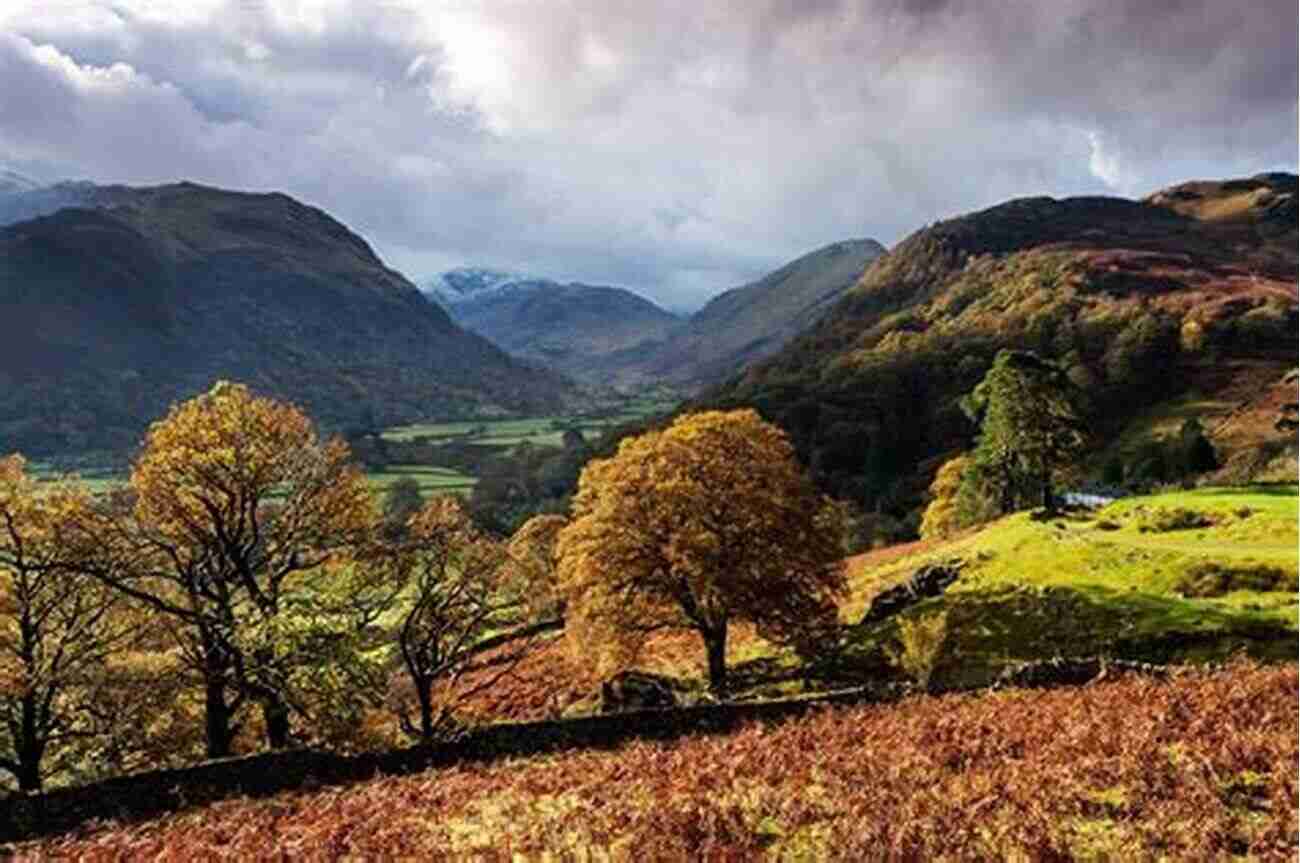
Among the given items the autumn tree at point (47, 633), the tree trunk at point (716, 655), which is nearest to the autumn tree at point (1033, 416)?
the tree trunk at point (716, 655)

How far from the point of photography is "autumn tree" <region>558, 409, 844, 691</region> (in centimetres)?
5334

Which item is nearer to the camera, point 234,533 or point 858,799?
point 858,799

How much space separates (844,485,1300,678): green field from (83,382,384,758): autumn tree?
27965 millimetres

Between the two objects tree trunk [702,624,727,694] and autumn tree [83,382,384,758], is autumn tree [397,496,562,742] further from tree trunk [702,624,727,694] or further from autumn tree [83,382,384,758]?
tree trunk [702,624,727,694]

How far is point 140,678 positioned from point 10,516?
279 inches

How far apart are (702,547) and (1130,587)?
2200cm

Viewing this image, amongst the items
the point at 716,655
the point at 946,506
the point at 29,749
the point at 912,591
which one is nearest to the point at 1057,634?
the point at 912,591

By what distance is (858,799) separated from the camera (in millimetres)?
15875

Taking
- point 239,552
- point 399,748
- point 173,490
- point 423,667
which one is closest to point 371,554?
point 239,552

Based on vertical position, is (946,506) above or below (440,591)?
below

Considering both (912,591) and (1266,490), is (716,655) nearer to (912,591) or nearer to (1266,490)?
(912,591)

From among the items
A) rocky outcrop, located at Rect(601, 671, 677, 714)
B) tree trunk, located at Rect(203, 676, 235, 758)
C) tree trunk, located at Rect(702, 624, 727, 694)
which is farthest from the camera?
tree trunk, located at Rect(702, 624, 727, 694)

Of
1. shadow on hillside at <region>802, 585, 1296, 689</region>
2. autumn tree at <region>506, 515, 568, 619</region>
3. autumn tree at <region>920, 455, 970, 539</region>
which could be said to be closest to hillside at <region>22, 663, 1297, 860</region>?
shadow on hillside at <region>802, 585, 1296, 689</region>

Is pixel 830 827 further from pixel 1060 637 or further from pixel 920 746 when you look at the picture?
pixel 1060 637
